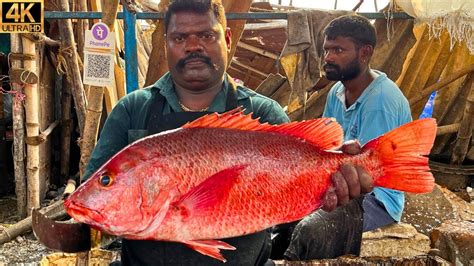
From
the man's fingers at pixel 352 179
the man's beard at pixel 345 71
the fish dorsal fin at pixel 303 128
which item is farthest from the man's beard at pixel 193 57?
the man's beard at pixel 345 71

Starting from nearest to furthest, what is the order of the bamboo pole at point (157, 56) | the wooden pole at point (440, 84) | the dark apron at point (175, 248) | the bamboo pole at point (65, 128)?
the dark apron at point (175, 248), the bamboo pole at point (157, 56), the wooden pole at point (440, 84), the bamboo pole at point (65, 128)

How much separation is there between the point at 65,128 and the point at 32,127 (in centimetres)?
170

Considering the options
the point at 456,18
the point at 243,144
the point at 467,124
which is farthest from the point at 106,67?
the point at 467,124

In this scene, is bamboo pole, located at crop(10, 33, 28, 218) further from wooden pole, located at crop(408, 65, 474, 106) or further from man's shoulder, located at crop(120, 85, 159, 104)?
wooden pole, located at crop(408, 65, 474, 106)

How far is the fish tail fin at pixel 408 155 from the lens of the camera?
1.79 m

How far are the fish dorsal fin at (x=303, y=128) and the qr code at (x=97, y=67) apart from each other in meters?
2.43

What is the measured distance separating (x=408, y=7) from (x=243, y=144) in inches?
135

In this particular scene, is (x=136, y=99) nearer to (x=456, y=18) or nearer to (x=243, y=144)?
(x=243, y=144)

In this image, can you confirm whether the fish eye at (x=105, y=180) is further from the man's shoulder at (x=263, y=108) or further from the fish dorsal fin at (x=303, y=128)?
the man's shoulder at (x=263, y=108)

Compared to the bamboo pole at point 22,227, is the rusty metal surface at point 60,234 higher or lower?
higher

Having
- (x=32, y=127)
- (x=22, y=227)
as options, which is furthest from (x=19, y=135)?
(x=22, y=227)

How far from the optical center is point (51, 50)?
634 cm

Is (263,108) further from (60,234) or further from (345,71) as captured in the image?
(345,71)

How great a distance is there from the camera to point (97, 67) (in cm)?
403
